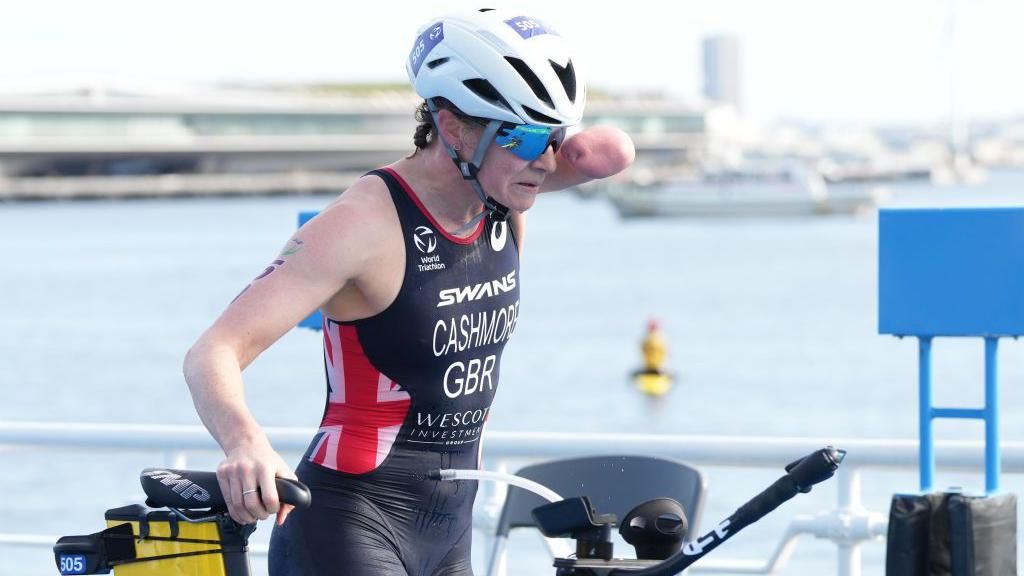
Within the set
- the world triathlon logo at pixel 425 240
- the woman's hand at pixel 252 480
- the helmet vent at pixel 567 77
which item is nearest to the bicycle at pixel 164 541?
the woman's hand at pixel 252 480

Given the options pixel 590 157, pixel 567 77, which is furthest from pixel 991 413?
pixel 567 77

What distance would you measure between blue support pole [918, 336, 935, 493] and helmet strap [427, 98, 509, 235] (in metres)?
1.25

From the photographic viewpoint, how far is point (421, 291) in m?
2.92

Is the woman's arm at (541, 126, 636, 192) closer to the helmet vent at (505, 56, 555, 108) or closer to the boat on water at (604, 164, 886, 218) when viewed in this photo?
the helmet vent at (505, 56, 555, 108)

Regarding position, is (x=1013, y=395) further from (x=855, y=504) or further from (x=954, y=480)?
(x=855, y=504)

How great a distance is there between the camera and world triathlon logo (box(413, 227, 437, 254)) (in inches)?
115

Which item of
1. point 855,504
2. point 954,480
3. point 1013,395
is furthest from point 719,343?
point 855,504

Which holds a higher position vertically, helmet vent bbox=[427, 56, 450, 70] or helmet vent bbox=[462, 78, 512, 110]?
helmet vent bbox=[427, 56, 450, 70]

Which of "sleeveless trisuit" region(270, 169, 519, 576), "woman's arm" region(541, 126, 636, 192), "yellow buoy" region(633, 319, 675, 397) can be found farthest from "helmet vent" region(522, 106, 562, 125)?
"yellow buoy" region(633, 319, 675, 397)

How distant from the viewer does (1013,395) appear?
93.5 ft

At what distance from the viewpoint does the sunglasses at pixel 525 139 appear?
2855 mm

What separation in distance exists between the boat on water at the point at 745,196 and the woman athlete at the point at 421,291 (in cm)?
9135

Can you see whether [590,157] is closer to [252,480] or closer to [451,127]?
[451,127]

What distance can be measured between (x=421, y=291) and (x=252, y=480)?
625mm
